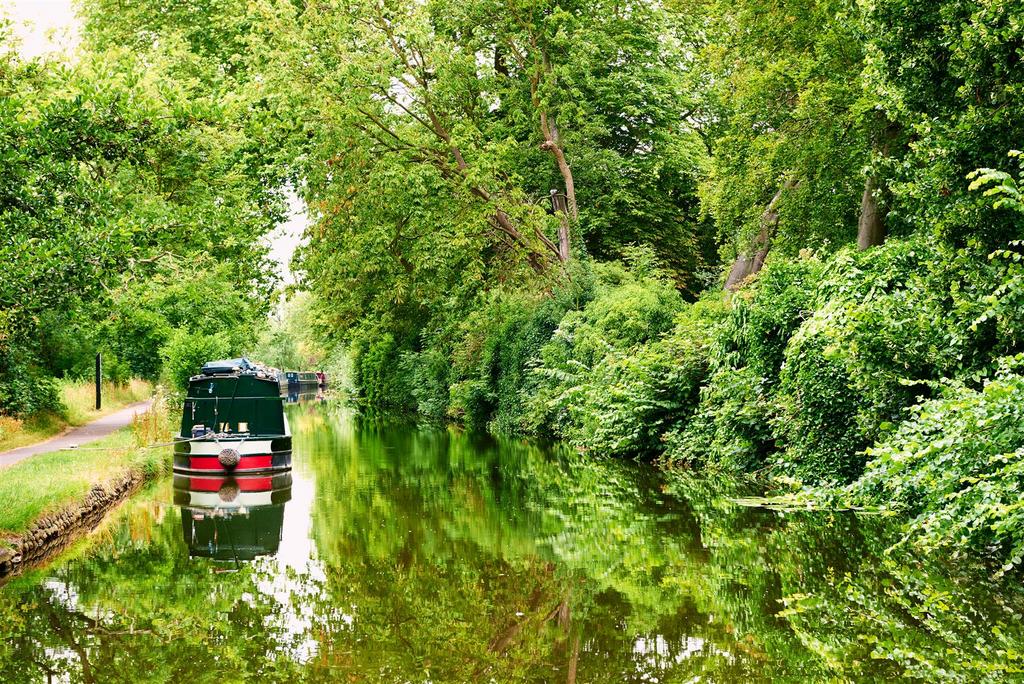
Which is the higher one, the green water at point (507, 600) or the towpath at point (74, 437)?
the green water at point (507, 600)

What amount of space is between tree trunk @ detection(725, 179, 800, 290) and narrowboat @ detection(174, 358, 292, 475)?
10.8 m

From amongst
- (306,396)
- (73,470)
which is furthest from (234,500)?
(306,396)

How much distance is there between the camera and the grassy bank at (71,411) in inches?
802

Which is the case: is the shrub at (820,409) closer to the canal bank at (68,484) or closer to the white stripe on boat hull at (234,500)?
the white stripe on boat hull at (234,500)

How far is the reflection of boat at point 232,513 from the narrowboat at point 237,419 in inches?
14.4

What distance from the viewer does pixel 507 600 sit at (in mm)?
9305

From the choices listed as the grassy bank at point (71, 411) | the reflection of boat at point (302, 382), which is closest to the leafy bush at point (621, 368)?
the grassy bank at point (71, 411)

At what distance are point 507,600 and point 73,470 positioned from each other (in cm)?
897

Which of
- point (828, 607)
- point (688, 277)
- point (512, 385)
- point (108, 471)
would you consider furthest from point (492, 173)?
point (828, 607)

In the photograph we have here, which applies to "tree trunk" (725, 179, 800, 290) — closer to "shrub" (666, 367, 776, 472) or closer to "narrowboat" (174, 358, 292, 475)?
"shrub" (666, 367, 776, 472)

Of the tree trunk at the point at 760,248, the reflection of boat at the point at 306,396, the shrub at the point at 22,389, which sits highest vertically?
the tree trunk at the point at 760,248

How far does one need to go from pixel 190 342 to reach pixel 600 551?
832 inches

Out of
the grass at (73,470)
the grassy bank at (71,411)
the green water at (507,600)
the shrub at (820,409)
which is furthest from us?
the grassy bank at (71,411)

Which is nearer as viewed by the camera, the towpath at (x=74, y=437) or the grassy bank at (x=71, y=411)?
the towpath at (x=74, y=437)
